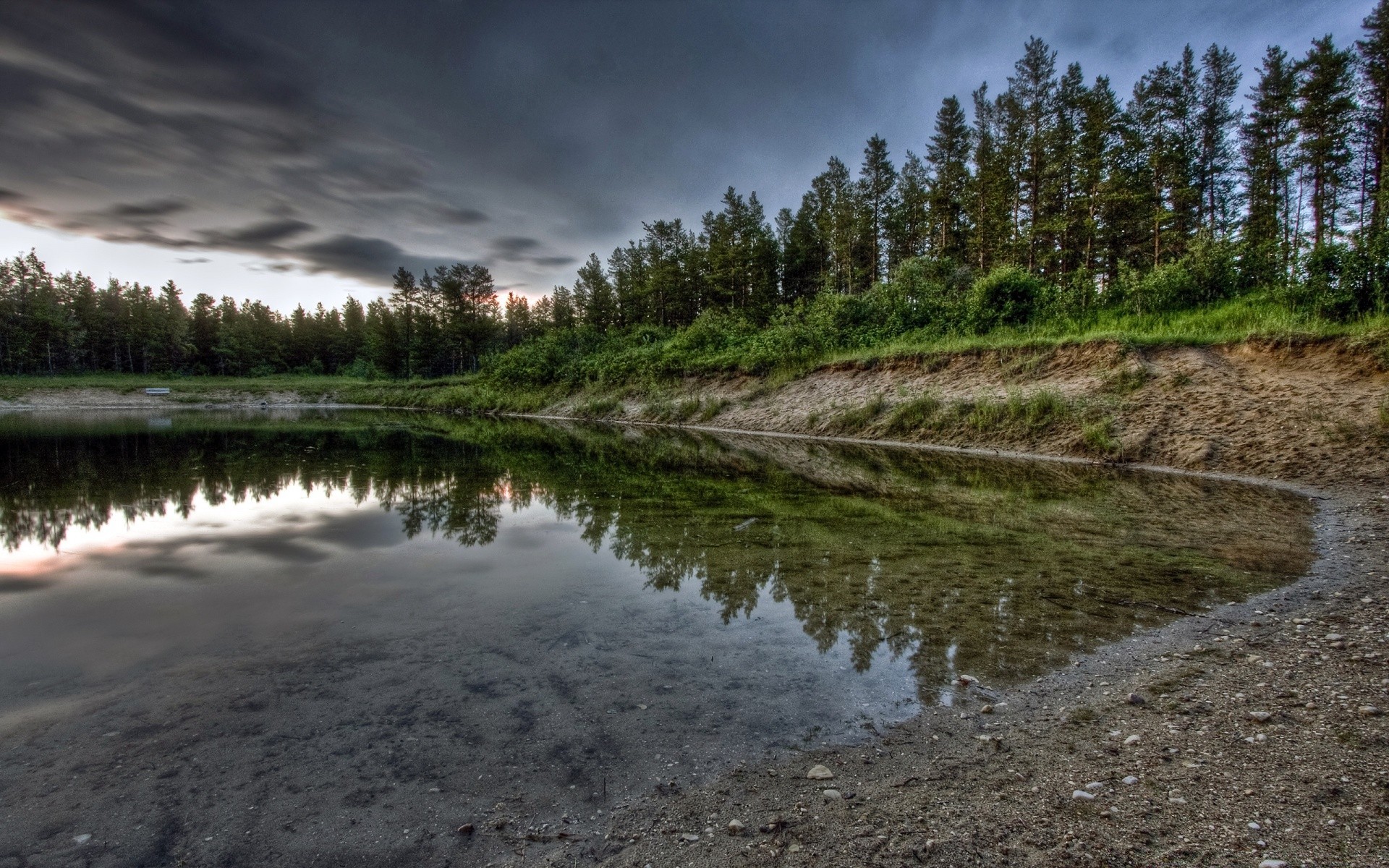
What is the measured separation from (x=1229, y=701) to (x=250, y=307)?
13199 centimetres

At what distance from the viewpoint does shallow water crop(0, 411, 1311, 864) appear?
9.39 ft

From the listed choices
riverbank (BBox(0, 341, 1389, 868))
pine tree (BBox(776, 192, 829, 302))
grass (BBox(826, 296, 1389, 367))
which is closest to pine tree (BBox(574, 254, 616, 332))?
pine tree (BBox(776, 192, 829, 302))

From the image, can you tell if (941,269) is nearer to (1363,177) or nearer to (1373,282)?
(1373,282)

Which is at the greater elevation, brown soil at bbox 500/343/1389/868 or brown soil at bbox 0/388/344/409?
brown soil at bbox 0/388/344/409

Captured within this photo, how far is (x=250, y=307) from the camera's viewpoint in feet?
344

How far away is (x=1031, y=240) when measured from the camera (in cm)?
3509

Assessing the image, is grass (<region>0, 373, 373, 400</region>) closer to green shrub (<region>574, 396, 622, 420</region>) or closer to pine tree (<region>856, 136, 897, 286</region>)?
green shrub (<region>574, 396, 622, 420</region>)

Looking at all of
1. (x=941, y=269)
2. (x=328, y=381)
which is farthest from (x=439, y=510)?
(x=328, y=381)

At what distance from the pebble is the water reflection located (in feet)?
4.25

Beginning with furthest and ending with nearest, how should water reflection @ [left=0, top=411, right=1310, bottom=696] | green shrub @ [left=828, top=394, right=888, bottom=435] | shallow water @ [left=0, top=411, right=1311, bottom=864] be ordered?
green shrub @ [left=828, top=394, right=888, bottom=435] → water reflection @ [left=0, top=411, right=1310, bottom=696] → shallow water @ [left=0, top=411, right=1311, bottom=864]

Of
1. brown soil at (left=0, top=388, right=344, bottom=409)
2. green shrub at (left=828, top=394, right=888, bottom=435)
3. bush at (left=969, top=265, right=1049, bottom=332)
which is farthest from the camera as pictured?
brown soil at (left=0, top=388, right=344, bottom=409)

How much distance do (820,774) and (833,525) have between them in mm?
5771

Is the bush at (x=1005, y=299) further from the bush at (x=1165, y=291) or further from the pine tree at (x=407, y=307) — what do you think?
the pine tree at (x=407, y=307)

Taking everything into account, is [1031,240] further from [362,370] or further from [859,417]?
[362,370]
